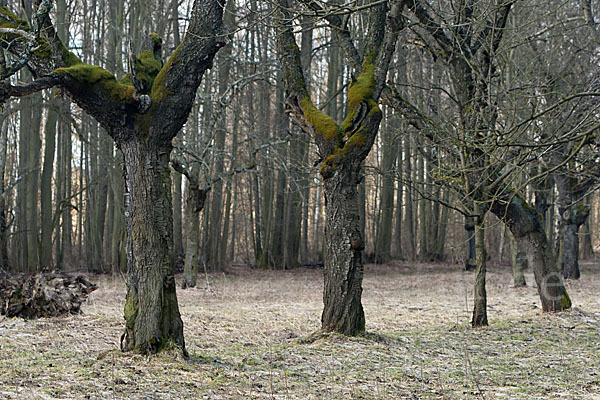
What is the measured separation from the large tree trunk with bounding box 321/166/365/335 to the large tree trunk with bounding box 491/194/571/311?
3.24 metres

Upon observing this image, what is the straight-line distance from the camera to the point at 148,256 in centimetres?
600

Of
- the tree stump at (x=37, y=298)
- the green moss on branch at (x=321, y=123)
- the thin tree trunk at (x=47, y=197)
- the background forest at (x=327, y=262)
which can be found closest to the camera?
the background forest at (x=327, y=262)

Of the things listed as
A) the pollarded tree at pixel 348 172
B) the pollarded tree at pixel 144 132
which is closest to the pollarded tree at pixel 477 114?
the pollarded tree at pixel 348 172

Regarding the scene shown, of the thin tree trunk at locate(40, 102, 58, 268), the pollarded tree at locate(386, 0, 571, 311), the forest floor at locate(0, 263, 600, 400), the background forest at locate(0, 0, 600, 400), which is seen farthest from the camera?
the thin tree trunk at locate(40, 102, 58, 268)

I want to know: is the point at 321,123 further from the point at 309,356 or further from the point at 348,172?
the point at 309,356

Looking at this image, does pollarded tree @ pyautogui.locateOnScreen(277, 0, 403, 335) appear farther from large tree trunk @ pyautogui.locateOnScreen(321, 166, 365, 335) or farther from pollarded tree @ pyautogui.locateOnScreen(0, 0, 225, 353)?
pollarded tree @ pyautogui.locateOnScreen(0, 0, 225, 353)

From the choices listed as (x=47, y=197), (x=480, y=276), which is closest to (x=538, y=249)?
(x=480, y=276)

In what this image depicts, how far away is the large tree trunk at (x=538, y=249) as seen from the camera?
31.9ft

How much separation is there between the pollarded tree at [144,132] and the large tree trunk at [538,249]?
18.4ft

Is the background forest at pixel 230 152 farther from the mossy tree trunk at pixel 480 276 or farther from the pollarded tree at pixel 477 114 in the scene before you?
the mossy tree trunk at pixel 480 276

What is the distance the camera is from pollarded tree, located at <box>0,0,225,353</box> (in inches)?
234

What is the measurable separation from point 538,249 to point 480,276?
185 cm

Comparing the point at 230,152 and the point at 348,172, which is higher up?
the point at 230,152

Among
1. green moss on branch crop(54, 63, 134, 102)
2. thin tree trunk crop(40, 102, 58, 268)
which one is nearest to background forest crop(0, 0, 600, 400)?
green moss on branch crop(54, 63, 134, 102)
